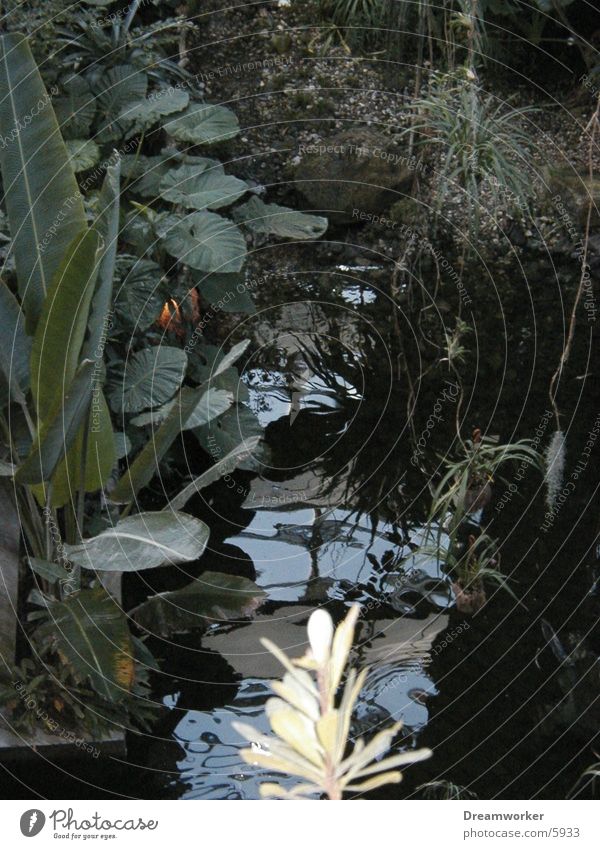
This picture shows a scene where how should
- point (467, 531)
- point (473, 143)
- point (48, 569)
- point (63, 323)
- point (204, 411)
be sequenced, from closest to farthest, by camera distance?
point (63, 323) < point (48, 569) < point (204, 411) < point (467, 531) < point (473, 143)

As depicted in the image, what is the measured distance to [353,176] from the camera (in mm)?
5508

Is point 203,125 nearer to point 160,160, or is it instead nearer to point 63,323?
point 160,160

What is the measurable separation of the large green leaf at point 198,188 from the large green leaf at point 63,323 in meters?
1.24

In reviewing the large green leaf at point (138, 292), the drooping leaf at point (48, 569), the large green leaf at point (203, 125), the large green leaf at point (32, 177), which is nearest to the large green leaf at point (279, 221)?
the large green leaf at point (203, 125)

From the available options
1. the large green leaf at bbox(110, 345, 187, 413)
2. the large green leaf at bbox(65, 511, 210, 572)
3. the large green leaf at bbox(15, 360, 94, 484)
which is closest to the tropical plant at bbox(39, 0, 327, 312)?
the large green leaf at bbox(110, 345, 187, 413)

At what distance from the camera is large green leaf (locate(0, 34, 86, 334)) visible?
2596 mm

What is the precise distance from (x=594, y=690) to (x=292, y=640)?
2.75 ft

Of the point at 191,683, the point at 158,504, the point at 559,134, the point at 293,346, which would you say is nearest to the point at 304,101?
the point at 559,134

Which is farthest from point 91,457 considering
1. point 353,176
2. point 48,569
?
point 353,176

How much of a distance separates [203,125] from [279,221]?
1.66 feet

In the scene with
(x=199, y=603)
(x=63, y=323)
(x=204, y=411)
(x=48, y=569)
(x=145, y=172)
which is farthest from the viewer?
(x=145, y=172)

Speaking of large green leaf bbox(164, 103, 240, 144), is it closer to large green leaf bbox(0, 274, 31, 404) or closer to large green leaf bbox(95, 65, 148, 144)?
large green leaf bbox(95, 65, 148, 144)

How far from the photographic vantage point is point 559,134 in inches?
236

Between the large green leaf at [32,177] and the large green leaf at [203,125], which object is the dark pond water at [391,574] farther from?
the large green leaf at [32,177]
